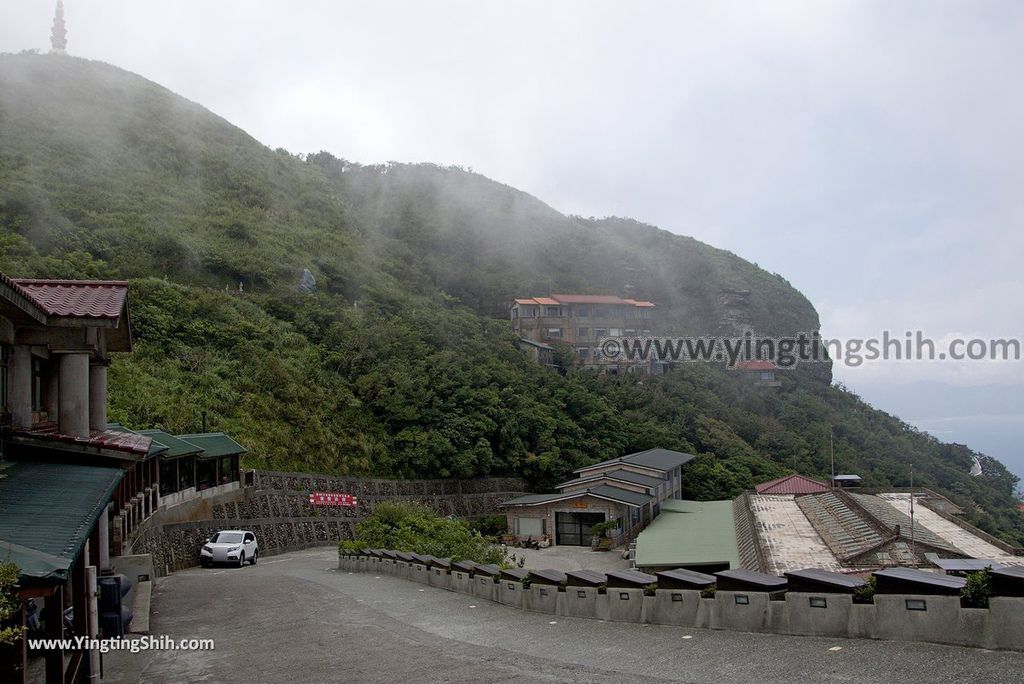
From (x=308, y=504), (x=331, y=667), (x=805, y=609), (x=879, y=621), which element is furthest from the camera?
(x=308, y=504)

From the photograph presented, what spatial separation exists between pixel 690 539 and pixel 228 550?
15645mm

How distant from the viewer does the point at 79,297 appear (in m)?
12.7

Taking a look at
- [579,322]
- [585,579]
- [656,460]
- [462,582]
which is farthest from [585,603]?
[579,322]

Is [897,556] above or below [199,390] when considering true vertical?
below

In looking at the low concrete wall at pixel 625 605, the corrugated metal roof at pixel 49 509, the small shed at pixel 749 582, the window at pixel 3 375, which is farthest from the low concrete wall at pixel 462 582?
the window at pixel 3 375

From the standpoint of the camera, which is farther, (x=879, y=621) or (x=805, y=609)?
(x=805, y=609)

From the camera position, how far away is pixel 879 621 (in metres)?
7.83

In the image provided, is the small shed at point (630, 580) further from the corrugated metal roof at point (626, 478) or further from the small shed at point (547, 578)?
the corrugated metal roof at point (626, 478)

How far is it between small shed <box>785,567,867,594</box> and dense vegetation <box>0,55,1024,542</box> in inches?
1117

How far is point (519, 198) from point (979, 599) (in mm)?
110717

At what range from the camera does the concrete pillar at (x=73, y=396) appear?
12.1 metres

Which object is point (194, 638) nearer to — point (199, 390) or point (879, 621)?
point (879, 621)

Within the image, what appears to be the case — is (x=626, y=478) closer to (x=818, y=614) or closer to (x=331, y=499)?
(x=331, y=499)

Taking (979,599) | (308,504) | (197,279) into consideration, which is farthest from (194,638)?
(197,279)
